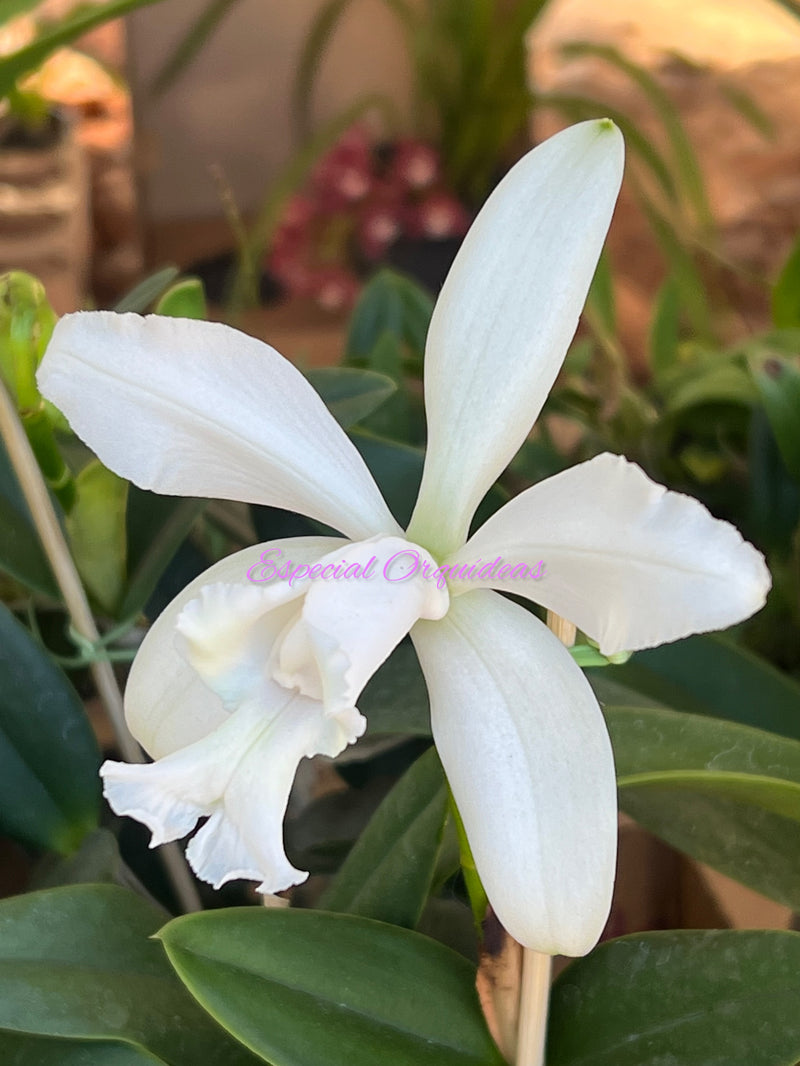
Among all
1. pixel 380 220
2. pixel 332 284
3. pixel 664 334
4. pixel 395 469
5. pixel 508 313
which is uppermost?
pixel 508 313

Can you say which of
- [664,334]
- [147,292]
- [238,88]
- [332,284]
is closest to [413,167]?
[332,284]

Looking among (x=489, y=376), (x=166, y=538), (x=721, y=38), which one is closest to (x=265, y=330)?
(x=721, y=38)

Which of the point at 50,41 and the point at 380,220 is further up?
the point at 50,41

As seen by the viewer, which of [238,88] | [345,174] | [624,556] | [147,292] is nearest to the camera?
[624,556]

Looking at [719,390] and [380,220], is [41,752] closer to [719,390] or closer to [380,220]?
[719,390]

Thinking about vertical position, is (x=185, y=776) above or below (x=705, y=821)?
above

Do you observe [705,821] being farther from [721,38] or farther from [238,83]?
[238,83]

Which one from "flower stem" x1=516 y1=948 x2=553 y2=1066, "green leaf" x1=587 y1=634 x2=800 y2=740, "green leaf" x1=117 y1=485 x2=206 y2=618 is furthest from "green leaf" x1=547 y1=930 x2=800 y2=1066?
"green leaf" x1=117 y1=485 x2=206 y2=618
